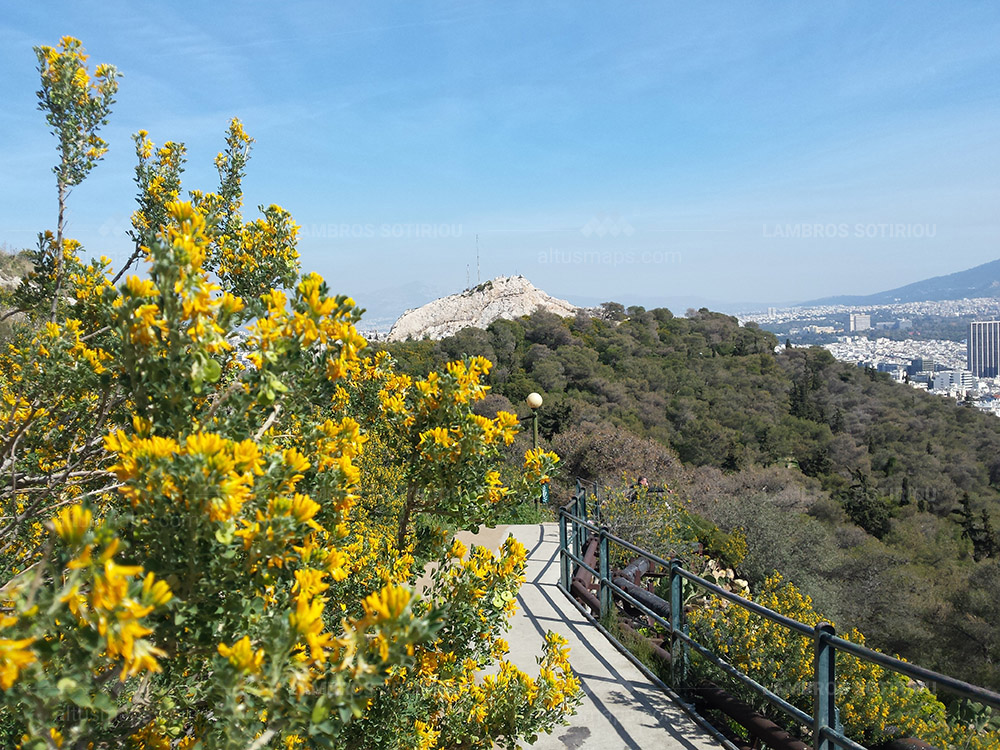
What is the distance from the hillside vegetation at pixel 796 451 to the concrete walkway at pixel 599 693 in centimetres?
327

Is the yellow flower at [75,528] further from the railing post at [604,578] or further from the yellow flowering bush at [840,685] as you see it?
the railing post at [604,578]

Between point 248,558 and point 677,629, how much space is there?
383cm

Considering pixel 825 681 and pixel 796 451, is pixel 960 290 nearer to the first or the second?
pixel 796 451

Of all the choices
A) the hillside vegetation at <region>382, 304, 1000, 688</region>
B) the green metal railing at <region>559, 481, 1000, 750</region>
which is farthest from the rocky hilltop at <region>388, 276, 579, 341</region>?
the green metal railing at <region>559, 481, 1000, 750</region>

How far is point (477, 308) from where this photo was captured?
56.3 m

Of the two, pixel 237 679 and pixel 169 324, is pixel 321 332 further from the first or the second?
pixel 237 679

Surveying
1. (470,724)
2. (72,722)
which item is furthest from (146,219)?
(470,724)

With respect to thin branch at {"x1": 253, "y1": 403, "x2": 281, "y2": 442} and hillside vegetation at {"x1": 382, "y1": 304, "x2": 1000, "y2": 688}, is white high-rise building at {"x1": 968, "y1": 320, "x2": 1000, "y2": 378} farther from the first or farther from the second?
thin branch at {"x1": 253, "y1": 403, "x2": 281, "y2": 442}

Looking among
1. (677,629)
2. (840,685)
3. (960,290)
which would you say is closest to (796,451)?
(840,685)

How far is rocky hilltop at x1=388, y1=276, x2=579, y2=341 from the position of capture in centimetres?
5178

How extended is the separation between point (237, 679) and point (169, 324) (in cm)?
89

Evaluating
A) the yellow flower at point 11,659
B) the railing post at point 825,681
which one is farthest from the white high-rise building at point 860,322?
the yellow flower at point 11,659

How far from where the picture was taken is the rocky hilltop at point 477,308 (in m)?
51.8

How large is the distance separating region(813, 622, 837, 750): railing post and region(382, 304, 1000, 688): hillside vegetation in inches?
219
